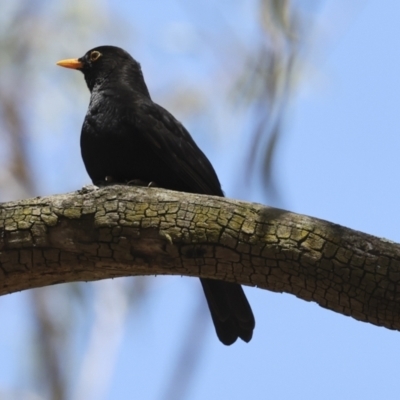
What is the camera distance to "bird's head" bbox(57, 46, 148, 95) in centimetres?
599

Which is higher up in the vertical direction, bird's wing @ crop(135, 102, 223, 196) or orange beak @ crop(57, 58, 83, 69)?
orange beak @ crop(57, 58, 83, 69)

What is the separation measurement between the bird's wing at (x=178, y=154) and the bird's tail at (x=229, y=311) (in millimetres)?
689

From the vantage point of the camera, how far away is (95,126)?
510 centimetres

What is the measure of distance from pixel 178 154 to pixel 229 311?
3.65ft

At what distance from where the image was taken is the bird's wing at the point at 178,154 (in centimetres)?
493

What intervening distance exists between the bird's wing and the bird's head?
2.77ft

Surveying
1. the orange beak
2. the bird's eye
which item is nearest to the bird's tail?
the bird's eye

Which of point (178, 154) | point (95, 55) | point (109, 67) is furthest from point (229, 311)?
point (95, 55)

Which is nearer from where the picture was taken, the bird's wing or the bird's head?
the bird's wing

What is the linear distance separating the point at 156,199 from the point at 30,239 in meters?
0.60

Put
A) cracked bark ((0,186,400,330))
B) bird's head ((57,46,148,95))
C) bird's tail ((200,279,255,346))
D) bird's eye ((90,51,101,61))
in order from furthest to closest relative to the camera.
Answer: bird's eye ((90,51,101,61))
bird's head ((57,46,148,95))
bird's tail ((200,279,255,346))
cracked bark ((0,186,400,330))

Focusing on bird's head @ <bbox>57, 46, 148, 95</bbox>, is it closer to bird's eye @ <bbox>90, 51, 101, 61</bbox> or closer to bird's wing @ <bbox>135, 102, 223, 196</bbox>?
bird's eye @ <bbox>90, 51, 101, 61</bbox>

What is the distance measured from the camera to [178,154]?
16.4ft

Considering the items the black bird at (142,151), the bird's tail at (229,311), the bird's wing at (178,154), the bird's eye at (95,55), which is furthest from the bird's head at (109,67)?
the bird's tail at (229,311)
